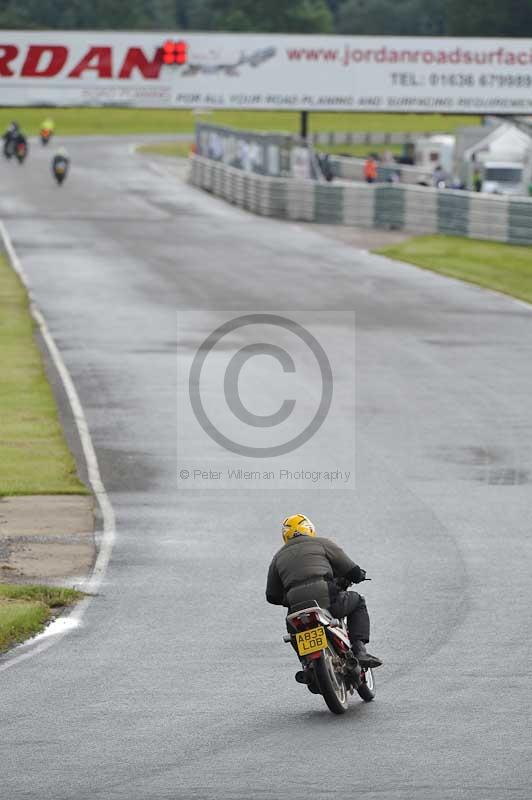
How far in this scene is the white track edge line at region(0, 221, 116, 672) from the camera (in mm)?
13094

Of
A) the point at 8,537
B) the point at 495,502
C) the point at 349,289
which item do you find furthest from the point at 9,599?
the point at 349,289

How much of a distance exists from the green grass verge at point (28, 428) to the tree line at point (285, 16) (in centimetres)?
12688

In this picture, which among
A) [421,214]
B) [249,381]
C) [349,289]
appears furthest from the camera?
[421,214]

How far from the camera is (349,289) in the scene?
3775 centimetres

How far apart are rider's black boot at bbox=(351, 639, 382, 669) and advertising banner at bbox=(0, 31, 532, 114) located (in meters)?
36.4

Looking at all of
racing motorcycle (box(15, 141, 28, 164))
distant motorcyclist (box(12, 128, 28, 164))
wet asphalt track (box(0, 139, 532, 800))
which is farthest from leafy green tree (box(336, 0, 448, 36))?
wet asphalt track (box(0, 139, 532, 800))

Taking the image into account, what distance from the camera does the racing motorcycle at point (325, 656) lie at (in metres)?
10.5

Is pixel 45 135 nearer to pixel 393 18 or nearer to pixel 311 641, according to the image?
pixel 311 641

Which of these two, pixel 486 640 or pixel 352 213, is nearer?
pixel 486 640

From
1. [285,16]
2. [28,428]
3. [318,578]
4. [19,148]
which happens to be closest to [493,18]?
[285,16]

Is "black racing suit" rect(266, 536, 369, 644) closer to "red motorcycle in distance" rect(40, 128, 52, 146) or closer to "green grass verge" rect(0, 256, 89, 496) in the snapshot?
"green grass verge" rect(0, 256, 89, 496)

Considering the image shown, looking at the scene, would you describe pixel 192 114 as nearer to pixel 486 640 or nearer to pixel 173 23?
pixel 173 23

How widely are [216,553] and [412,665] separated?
460 cm

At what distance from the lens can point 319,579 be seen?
35.9ft
